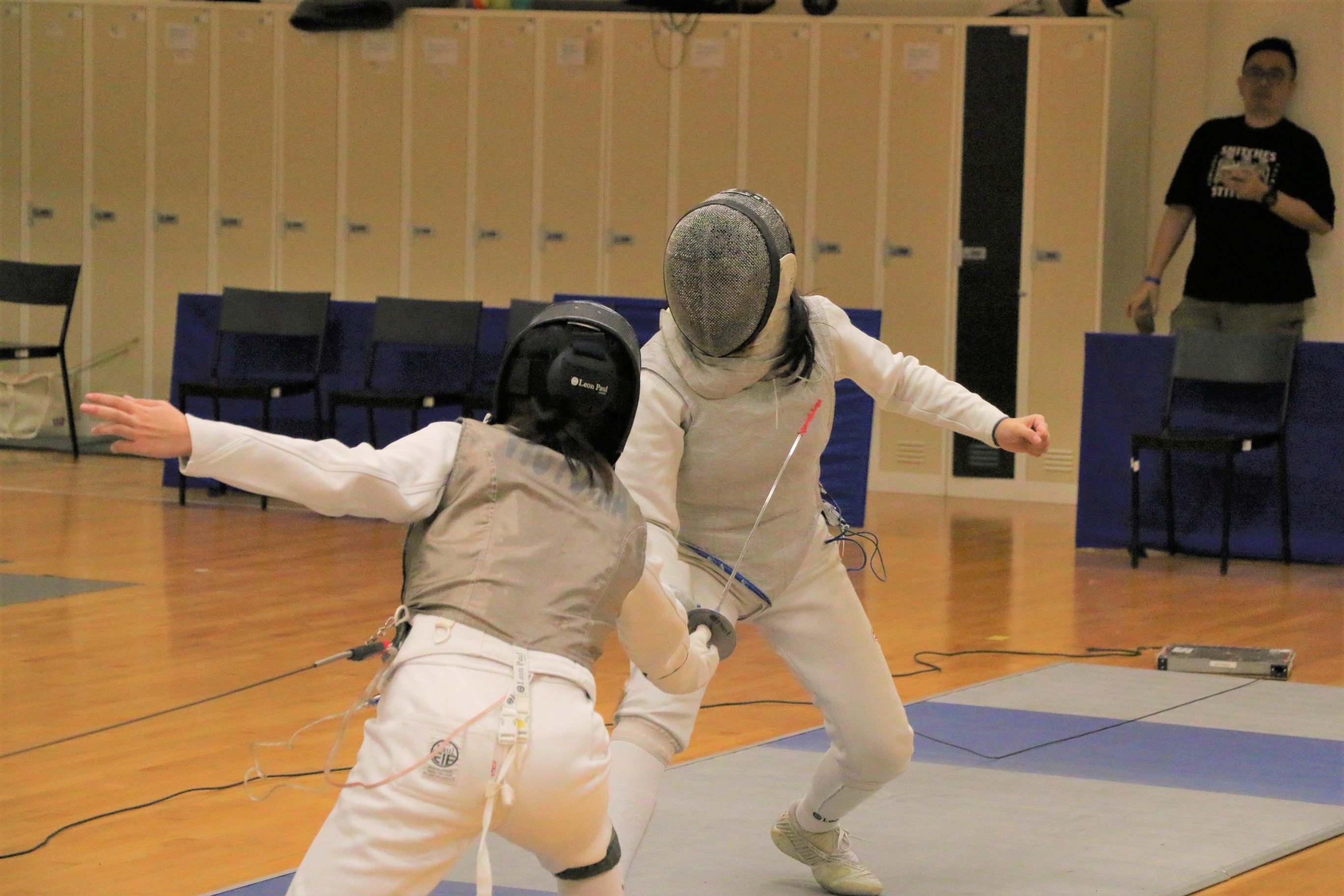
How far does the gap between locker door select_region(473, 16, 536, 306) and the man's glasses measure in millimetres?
3901

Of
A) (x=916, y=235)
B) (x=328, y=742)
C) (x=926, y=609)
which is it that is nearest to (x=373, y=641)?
(x=328, y=742)

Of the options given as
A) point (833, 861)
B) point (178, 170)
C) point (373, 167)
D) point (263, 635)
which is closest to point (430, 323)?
point (373, 167)

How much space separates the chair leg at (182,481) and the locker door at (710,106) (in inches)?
111

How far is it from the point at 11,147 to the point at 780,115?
4.78 m

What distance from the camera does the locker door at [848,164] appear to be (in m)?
9.34

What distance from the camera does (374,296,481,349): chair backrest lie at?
8.42 metres

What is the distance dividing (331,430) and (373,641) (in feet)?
21.1

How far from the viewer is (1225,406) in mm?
7328

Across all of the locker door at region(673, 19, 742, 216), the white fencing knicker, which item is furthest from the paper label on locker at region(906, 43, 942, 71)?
the white fencing knicker

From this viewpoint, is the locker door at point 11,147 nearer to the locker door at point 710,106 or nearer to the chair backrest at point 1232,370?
the locker door at point 710,106

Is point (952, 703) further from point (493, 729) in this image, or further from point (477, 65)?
Result: point (477, 65)

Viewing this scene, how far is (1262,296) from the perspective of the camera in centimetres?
782

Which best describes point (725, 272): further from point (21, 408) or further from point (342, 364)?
point (21, 408)

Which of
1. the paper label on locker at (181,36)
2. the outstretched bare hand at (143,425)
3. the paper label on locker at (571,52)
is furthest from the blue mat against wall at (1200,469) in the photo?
the outstretched bare hand at (143,425)
